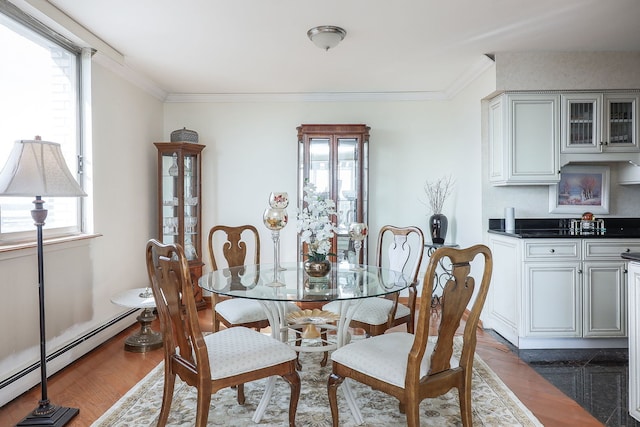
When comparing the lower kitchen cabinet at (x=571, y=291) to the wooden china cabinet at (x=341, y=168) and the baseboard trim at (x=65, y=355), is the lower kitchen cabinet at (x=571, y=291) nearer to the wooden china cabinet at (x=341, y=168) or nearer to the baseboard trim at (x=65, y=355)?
the wooden china cabinet at (x=341, y=168)

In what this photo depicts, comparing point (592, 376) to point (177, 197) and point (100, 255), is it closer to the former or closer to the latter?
point (100, 255)

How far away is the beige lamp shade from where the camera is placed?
2.06m

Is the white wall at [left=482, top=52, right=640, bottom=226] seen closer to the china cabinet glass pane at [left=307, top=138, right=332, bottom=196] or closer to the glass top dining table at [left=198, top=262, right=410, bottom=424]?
the china cabinet glass pane at [left=307, top=138, right=332, bottom=196]

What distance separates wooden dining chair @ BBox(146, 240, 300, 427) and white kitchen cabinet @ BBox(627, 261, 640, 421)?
178 cm

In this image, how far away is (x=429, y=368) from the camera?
1.82m

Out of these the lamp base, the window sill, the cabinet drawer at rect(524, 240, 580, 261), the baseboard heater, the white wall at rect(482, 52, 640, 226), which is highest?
the white wall at rect(482, 52, 640, 226)

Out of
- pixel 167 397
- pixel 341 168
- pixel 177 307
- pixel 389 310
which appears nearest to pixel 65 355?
pixel 167 397

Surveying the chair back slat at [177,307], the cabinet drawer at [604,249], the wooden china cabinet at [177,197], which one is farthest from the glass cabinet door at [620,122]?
the wooden china cabinet at [177,197]

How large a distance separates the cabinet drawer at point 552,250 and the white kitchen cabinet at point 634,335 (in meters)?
1.12

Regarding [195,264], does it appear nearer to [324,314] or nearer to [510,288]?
[324,314]

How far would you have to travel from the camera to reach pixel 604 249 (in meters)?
3.34

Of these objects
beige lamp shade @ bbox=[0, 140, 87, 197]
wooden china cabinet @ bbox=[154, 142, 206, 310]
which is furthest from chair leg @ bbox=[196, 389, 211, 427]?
wooden china cabinet @ bbox=[154, 142, 206, 310]

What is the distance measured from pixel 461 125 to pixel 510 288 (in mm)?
2013

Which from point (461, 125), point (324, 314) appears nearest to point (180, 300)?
point (324, 314)
